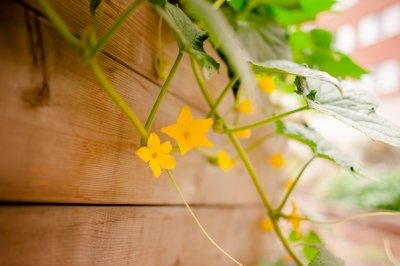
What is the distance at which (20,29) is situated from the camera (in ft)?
1.09

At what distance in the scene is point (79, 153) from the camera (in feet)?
1.35

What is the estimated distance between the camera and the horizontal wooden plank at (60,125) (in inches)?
12.9

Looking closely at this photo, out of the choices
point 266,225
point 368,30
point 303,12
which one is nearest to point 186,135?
point 303,12

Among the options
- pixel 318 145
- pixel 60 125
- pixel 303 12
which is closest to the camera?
pixel 60 125

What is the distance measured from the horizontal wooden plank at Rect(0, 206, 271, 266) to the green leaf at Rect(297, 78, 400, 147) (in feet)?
1.14

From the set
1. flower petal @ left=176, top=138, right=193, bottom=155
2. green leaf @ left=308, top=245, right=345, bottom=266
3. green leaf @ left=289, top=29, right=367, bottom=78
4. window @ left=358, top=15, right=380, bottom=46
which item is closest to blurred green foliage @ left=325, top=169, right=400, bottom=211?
green leaf @ left=289, top=29, right=367, bottom=78

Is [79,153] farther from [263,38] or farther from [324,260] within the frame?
[263,38]

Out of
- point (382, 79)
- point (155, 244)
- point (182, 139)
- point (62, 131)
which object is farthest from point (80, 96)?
point (382, 79)

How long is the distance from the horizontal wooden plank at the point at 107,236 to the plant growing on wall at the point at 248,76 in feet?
0.28

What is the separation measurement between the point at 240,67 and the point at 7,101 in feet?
0.80

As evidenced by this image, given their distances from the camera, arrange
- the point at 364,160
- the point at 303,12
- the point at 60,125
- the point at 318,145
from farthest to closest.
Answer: the point at 364,160 < the point at 303,12 < the point at 318,145 < the point at 60,125

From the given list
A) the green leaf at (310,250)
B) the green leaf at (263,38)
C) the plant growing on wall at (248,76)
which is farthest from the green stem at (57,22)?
the green leaf at (310,250)

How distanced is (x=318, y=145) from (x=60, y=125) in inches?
21.7

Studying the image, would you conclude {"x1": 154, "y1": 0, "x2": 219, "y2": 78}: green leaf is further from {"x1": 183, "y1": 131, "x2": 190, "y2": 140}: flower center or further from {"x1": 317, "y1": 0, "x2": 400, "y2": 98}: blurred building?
{"x1": 317, "y1": 0, "x2": 400, "y2": 98}: blurred building
